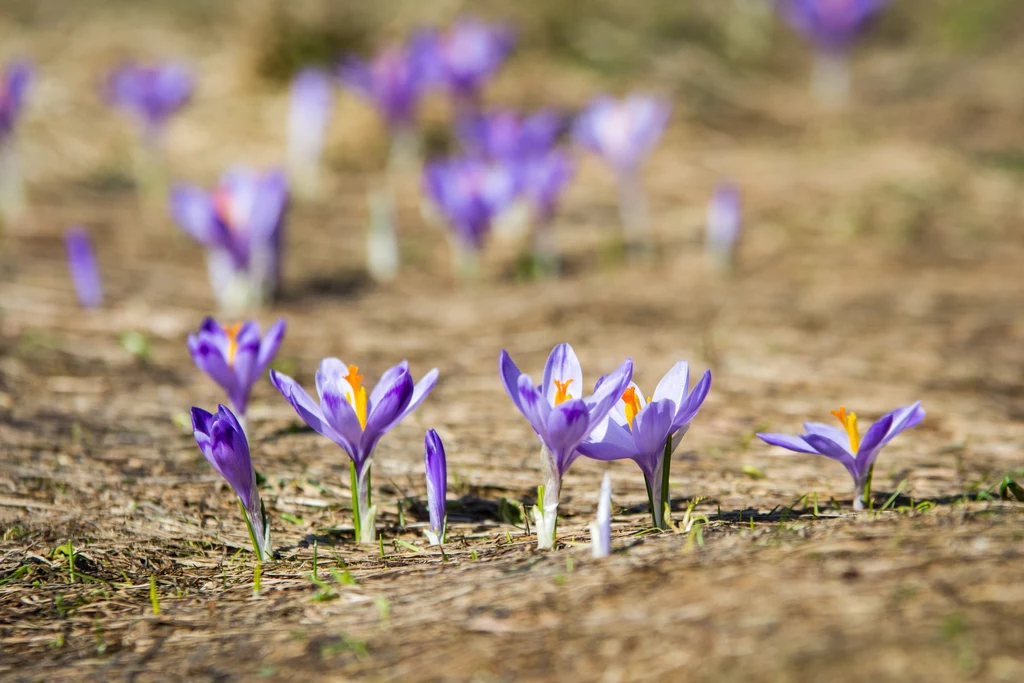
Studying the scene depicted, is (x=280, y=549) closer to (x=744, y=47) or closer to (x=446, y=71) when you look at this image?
(x=446, y=71)

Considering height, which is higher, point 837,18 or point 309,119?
point 837,18

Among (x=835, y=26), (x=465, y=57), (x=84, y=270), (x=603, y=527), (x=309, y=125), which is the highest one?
(x=835, y=26)

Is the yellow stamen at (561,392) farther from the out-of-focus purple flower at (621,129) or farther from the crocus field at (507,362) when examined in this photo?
the out-of-focus purple flower at (621,129)

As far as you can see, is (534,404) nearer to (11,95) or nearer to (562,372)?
(562,372)

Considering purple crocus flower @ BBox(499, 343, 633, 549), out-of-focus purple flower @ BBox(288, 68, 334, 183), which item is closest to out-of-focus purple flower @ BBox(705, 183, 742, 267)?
out-of-focus purple flower @ BBox(288, 68, 334, 183)

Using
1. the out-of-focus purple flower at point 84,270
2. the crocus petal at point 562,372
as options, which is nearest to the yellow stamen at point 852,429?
the crocus petal at point 562,372

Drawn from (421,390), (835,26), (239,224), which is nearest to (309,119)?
(239,224)

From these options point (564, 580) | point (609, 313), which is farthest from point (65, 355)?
point (564, 580)
